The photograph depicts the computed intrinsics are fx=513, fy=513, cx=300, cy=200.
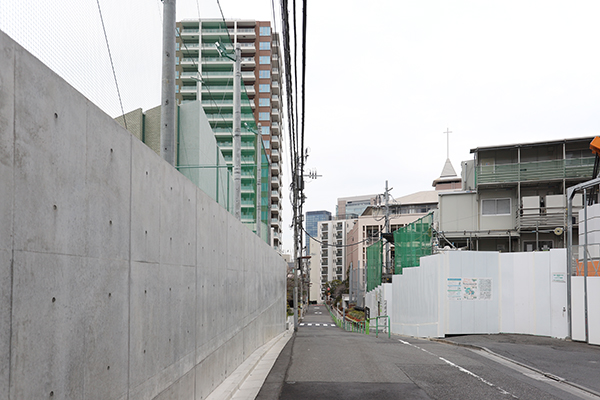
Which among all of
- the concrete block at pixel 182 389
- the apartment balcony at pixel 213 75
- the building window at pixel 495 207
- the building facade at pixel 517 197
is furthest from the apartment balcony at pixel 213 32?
the building window at pixel 495 207

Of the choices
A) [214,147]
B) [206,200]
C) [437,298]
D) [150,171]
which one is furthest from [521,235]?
[150,171]

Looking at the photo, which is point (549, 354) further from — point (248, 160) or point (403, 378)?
point (248, 160)

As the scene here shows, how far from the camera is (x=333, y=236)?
135750mm

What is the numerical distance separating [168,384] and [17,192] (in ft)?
10.2

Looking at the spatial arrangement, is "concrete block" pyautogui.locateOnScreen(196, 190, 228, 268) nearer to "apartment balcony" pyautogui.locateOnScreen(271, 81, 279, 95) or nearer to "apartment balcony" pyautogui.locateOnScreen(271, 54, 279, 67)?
"apartment balcony" pyautogui.locateOnScreen(271, 81, 279, 95)

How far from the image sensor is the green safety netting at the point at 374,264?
40.1 m

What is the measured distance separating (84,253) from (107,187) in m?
0.57

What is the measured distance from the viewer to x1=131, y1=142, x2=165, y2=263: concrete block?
13.7 ft

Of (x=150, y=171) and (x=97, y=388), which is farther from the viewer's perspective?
(x=150, y=171)

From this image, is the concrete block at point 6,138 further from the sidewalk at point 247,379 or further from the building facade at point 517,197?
the building facade at point 517,197

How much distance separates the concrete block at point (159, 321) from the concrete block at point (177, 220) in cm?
15

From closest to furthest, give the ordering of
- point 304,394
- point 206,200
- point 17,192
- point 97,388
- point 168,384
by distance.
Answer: point 17,192 → point 97,388 → point 168,384 → point 206,200 → point 304,394

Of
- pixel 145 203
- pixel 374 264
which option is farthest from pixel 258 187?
pixel 374 264

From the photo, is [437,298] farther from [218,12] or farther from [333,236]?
[333,236]
